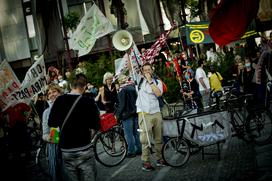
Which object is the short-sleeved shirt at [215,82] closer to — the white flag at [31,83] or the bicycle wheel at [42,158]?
the white flag at [31,83]

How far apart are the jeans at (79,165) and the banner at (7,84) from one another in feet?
22.7

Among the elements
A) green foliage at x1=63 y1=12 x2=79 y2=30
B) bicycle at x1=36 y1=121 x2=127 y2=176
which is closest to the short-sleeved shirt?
bicycle at x1=36 y1=121 x2=127 y2=176

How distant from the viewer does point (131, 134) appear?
1058 cm

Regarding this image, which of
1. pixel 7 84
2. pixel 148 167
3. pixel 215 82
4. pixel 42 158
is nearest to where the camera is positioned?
pixel 148 167

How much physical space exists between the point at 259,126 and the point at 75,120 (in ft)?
16.0

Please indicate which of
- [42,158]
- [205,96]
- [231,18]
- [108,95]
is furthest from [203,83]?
[231,18]

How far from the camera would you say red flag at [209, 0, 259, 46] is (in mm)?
4934

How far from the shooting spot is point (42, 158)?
32.5 feet

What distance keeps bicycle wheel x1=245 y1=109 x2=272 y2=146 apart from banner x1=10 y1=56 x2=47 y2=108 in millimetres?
6276

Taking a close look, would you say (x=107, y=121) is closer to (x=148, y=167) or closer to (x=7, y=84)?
(x=148, y=167)

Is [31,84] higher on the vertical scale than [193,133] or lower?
higher

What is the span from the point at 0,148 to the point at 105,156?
2.49 m

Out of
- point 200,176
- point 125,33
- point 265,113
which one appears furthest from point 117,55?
point 200,176

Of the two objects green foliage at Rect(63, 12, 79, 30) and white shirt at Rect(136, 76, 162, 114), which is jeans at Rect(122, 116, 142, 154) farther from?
green foliage at Rect(63, 12, 79, 30)
